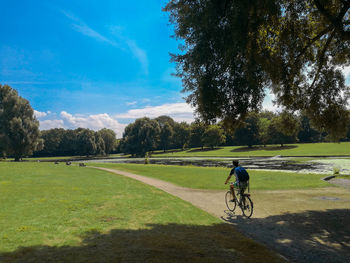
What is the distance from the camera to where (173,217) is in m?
10.3

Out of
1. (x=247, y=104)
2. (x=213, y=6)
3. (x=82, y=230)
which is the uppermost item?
(x=213, y=6)

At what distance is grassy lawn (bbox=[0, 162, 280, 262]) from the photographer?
19.8ft

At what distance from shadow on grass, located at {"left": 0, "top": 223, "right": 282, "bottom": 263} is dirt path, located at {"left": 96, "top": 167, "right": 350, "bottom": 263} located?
35.7 inches

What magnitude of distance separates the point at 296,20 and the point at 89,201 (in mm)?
13186

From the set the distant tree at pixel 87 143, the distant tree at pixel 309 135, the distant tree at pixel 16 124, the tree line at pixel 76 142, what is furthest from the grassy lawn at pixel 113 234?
the distant tree at pixel 309 135

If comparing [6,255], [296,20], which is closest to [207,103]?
[296,20]

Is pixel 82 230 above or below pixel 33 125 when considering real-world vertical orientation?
below

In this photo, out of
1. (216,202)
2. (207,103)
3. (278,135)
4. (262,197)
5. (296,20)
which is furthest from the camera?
(278,135)

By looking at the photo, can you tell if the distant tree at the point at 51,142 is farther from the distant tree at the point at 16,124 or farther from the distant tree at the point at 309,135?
the distant tree at the point at 309,135

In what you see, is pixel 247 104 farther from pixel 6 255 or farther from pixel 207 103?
pixel 6 255

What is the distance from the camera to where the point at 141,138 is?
9525cm

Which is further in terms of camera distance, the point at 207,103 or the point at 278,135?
the point at 278,135

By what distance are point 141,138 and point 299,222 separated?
288ft

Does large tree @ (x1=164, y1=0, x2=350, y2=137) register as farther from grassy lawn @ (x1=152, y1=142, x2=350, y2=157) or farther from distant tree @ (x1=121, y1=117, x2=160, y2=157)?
distant tree @ (x1=121, y1=117, x2=160, y2=157)
